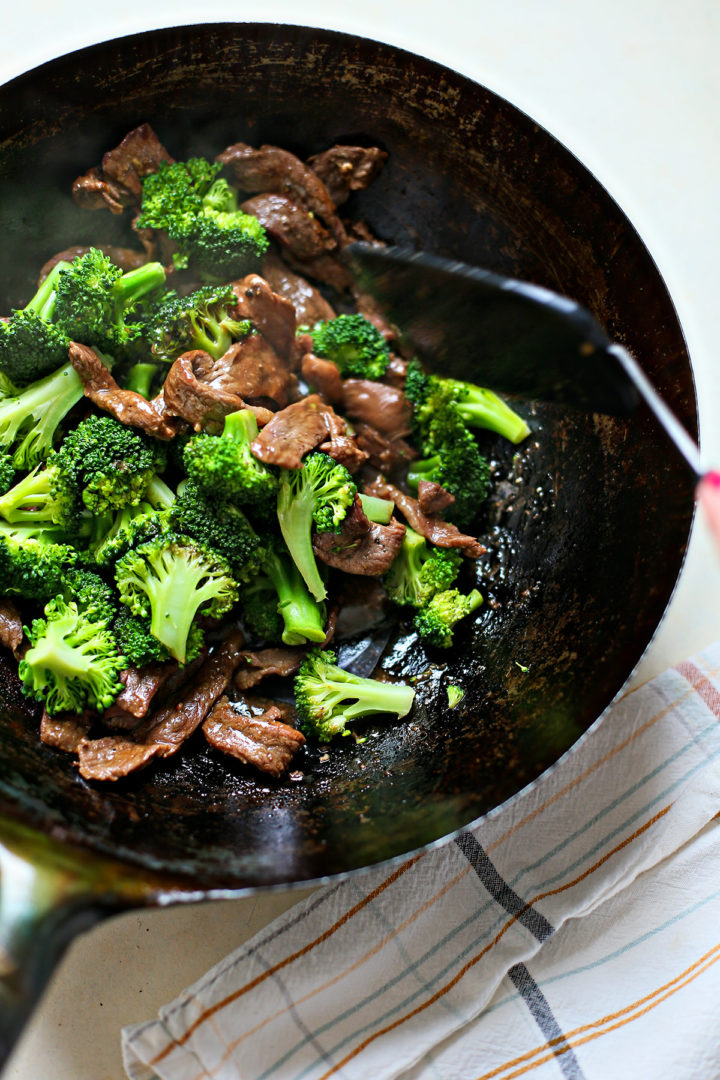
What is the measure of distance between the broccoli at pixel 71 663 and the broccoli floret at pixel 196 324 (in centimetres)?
99

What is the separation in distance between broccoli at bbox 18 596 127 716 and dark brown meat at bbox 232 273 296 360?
120 centimetres

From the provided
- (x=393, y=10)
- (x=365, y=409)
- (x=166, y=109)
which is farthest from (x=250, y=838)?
(x=393, y=10)

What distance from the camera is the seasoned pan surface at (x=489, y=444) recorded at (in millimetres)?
2445

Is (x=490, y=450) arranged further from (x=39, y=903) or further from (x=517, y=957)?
(x=39, y=903)

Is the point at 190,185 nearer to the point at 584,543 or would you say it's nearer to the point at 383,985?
the point at 584,543

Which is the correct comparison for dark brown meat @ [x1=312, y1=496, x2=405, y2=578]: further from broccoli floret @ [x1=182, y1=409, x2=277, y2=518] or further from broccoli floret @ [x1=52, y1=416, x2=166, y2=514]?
broccoli floret @ [x1=52, y1=416, x2=166, y2=514]

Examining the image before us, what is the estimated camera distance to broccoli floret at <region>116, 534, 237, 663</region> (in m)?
2.57

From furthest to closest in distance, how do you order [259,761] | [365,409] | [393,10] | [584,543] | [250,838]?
[393,10] → [365,409] → [584,543] → [259,761] → [250,838]

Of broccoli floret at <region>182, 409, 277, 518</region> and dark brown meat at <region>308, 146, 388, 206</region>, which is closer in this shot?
broccoli floret at <region>182, 409, 277, 518</region>

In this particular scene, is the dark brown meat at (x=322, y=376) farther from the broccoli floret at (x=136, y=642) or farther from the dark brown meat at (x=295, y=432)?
the broccoli floret at (x=136, y=642)

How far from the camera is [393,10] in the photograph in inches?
135

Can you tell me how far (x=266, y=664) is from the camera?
2.87 metres

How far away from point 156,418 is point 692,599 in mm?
2177

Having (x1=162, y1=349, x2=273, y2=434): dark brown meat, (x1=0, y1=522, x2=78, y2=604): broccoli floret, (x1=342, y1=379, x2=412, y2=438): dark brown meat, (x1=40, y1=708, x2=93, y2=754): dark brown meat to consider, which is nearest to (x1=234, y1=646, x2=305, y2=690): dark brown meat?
(x1=40, y1=708, x2=93, y2=754): dark brown meat
